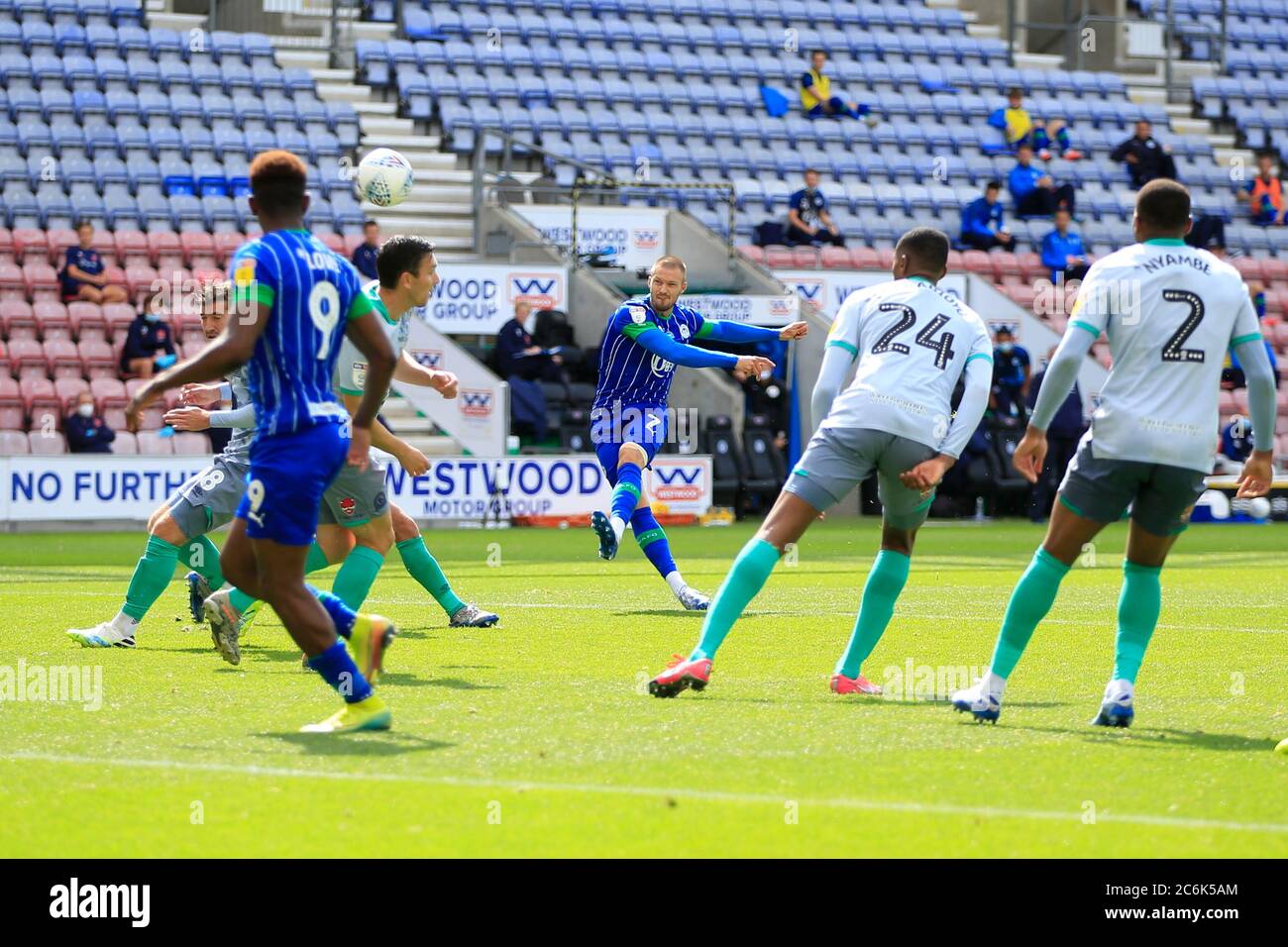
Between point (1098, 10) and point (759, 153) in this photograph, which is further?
point (1098, 10)

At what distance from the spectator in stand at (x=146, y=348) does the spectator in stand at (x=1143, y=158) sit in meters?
Result: 16.4

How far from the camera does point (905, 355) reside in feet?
24.8

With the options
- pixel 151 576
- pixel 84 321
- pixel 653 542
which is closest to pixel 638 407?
pixel 653 542

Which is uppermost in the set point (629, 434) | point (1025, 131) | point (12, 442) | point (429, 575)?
point (1025, 131)

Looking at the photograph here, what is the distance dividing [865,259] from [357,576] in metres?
19.4

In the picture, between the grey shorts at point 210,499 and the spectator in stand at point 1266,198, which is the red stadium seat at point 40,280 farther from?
the spectator in stand at point 1266,198

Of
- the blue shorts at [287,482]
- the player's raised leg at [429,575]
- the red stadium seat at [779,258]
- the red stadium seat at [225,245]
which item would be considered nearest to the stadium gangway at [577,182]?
the red stadium seat at [779,258]

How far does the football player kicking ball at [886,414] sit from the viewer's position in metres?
7.46

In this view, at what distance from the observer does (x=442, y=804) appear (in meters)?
5.29

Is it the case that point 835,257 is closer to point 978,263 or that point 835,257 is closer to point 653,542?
point 978,263

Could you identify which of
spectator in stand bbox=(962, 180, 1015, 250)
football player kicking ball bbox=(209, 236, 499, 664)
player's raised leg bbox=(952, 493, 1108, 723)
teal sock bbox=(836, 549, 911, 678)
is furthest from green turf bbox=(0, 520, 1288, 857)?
spectator in stand bbox=(962, 180, 1015, 250)
